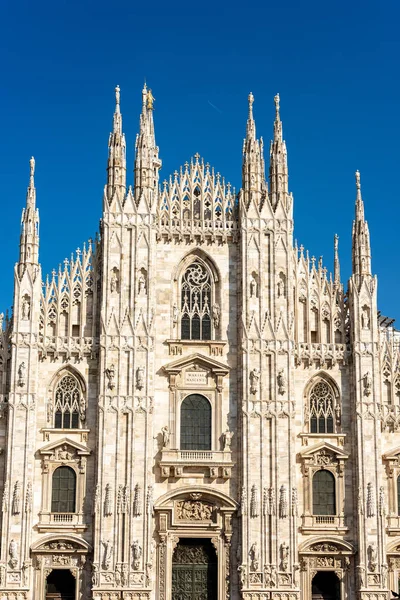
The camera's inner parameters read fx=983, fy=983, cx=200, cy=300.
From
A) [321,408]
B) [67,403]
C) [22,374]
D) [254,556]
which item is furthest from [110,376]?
[254,556]

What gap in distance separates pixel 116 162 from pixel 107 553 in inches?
644

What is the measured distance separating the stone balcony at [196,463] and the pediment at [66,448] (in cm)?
321

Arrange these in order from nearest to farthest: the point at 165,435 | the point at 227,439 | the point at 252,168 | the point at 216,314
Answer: the point at 165,435 → the point at 227,439 → the point at 216,314 → the point at 252,168

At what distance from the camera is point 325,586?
40.2 metres

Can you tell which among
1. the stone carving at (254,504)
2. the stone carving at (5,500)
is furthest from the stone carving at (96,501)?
the stone carving at (254,504)

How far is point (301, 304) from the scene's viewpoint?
42500 mm

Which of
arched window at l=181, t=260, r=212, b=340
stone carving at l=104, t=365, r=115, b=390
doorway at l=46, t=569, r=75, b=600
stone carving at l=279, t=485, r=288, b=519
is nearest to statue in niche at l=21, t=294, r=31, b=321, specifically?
stone carving at l=104, t=365, r=115, b=390

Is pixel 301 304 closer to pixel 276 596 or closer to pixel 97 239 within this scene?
pixel 97 239

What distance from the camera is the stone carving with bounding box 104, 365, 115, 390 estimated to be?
4006 centimetres

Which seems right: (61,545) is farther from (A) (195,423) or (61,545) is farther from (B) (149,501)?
(A) (195,423)

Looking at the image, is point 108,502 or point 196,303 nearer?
point 108,502

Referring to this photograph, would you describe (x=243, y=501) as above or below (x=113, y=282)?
below

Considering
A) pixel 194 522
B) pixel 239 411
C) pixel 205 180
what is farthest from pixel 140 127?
pixel 194 522

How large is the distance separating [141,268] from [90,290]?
2422mm
